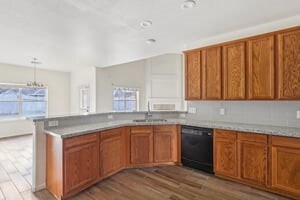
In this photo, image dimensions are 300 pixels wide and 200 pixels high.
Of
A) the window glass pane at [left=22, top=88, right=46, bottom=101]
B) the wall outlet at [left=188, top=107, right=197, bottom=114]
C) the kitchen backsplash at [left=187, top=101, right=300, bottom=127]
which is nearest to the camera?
the kitchen backsplash at [left=187, top=101, right=300, bottom=127]

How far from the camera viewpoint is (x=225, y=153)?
2877 mm

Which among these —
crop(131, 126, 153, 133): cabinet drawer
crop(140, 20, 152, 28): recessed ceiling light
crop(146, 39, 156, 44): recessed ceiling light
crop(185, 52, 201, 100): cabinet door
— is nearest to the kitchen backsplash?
crop(185, 52, 201, 100): cabinet door

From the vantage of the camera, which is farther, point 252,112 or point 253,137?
point 252,112

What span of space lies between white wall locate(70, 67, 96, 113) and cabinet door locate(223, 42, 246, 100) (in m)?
4.74

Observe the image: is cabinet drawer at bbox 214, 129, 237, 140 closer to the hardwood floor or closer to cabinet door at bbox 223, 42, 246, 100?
cabinet door at bbox 223, 42, 246, 100

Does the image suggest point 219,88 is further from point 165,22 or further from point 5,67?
point 5,67

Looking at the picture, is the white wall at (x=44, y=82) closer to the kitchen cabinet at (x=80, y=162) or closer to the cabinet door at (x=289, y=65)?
the kitchen cabinet at (x=80, y=162)

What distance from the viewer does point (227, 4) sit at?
2213 millimetres

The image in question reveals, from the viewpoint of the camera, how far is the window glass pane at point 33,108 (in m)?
6.67

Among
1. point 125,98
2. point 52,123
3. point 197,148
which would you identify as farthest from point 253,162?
point 125,98

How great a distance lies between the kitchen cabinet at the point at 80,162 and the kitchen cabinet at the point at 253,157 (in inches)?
87.9

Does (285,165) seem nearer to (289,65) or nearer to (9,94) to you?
(289,65)

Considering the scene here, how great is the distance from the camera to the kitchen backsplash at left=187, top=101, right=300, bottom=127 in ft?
9.07

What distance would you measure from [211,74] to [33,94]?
6.71 m
